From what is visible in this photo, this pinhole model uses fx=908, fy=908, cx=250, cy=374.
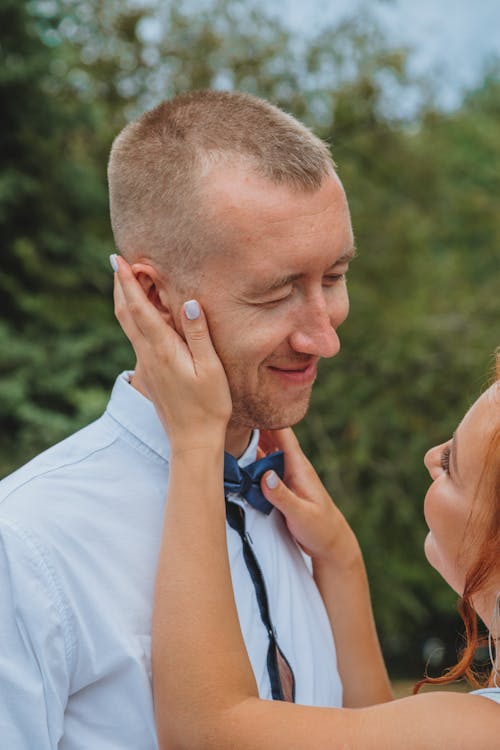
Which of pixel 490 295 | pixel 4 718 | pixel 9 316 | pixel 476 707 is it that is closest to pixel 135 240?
pixel 4 718

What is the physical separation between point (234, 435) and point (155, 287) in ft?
1.43

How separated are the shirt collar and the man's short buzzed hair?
1.01ft

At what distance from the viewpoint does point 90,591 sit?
1.84 metres

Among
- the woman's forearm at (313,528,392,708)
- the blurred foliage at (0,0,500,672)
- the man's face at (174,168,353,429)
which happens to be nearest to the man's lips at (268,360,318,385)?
the man's face at (174,168,353,429)

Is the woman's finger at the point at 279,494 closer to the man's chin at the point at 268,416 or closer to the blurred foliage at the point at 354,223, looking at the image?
the man's chin at the point at 268,416

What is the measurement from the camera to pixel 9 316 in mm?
6316

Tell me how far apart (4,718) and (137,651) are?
0.92 feet

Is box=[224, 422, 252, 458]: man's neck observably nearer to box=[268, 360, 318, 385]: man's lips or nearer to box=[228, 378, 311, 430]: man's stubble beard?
box=[228, 378, 311, 430]: man's stubble beard

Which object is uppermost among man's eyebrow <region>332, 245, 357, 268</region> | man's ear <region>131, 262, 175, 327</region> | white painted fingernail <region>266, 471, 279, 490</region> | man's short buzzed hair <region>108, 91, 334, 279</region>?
man's short buzzed hair <region>108, 91, 334, 279</region>

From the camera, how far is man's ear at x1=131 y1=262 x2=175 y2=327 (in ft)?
7.00

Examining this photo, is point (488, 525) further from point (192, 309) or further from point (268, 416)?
point (192, 309)

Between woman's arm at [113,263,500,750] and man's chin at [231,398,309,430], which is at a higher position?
man's chin at [231,398,309,430]

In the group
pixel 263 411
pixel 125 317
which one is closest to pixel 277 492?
pixel 263 411

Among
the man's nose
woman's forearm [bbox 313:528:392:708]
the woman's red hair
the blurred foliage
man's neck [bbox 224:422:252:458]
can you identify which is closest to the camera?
the woman's red hair
